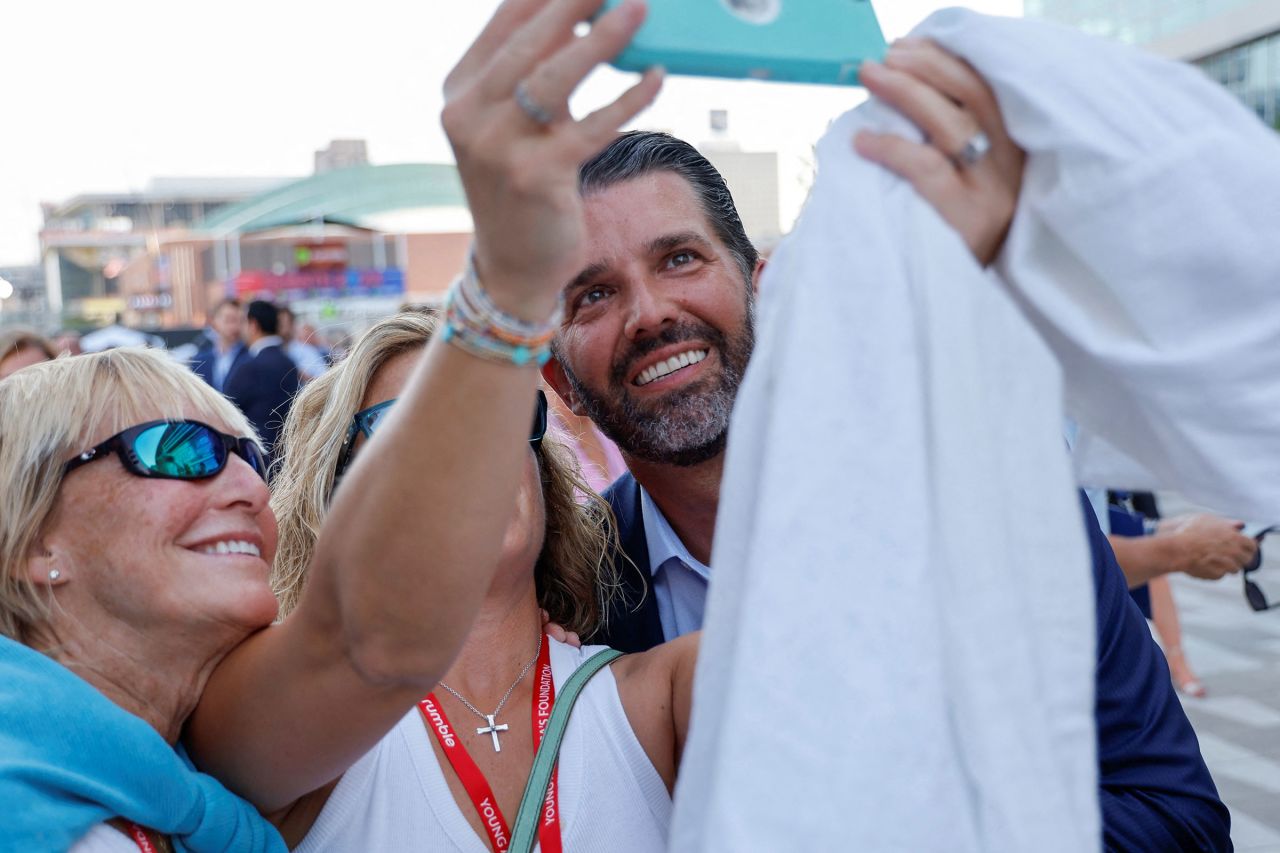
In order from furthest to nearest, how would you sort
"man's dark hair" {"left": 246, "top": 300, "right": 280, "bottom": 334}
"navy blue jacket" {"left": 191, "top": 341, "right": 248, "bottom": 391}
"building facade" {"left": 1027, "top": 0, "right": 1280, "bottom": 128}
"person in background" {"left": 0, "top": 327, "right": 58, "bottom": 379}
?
1. "building facade" {"left": 1027, "top": 0, "right": 1280, "bottom": 128}
2. "navy blue jacket" {"left": 191, "top": 341, "right": 248, "bottom": 391}
3. "man's dark hair" {"left": 246, "top": 300, "right": 280, "bottom": 334}
4. "person in background" {"left": 0, "top": 327, "right": 58, "bottom": 379}

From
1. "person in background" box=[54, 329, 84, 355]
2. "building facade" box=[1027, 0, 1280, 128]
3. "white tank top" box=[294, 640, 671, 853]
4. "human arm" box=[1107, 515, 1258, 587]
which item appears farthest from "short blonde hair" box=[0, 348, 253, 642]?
"building facade" box=[1027, 0, 1280, 128]

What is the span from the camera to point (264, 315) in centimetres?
890

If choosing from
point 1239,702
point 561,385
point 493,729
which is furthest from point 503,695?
point 1239,702

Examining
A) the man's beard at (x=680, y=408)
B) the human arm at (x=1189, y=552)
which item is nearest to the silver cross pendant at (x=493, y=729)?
the man's beard at (x=680, y=408)

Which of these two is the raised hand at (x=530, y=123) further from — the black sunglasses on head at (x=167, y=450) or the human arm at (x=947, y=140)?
the black sunglasses on head at (x=167, y=450)

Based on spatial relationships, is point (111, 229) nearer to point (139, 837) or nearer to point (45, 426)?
point (45, 426)

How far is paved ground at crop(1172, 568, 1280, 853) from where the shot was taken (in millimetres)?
4645

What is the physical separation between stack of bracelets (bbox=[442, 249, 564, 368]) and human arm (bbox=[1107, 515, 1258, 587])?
8.88ft

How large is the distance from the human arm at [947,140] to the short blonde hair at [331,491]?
1.24 meters

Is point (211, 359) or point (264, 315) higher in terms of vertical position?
point (264, 315)

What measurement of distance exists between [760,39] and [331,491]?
4.48 feet

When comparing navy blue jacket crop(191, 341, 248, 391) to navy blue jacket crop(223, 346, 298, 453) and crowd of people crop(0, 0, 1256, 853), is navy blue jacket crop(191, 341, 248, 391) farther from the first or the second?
crowd of people crop(0, 0, 1256, 853)

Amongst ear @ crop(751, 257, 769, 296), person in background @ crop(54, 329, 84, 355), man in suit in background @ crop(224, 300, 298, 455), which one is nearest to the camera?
ear @ crop(751, 257, 769, 296)

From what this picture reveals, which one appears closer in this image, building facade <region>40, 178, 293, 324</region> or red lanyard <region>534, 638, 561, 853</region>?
red lanyard <region>534, 638, 561, 853</region>
